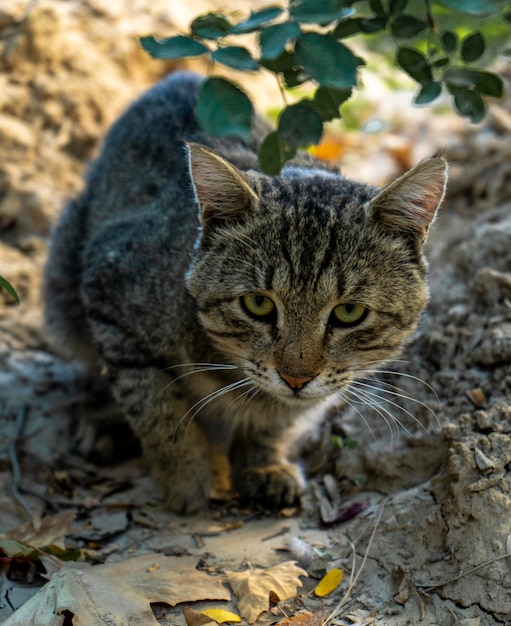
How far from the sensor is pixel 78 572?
8.61 feet

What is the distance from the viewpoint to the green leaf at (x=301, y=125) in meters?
2.51

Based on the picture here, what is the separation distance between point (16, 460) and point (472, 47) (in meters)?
2.79

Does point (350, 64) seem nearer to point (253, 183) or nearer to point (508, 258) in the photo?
point (253, 183)

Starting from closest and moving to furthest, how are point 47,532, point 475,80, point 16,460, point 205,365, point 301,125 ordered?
1. point 301,125
2. point 475,80
3. point 47,532
4. point 205,365
5. point 16,460

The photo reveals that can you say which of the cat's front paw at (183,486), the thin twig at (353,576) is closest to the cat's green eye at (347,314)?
the thin twig at (353,576)

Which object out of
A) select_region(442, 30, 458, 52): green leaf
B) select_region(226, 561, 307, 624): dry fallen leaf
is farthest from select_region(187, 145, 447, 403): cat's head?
select_region(226, 561, 307, 624): dry fallen leaf

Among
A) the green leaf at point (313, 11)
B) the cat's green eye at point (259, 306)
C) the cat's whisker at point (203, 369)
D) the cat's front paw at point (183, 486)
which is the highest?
the green leaf at point (313, 11)

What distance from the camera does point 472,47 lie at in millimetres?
2979

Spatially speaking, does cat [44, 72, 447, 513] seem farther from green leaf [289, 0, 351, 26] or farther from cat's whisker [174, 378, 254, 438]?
green leaf [289, 0, 351, 26]

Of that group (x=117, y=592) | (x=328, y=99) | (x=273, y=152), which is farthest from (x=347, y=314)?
(x=117, y=592)

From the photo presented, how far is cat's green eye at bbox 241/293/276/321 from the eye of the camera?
2.87 metres

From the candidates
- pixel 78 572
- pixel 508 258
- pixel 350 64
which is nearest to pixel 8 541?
pixel 78 572

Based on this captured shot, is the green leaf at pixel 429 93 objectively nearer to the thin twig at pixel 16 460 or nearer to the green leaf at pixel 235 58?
the green leaf at pixel 235 58

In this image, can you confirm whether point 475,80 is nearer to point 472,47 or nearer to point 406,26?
point 472,47
